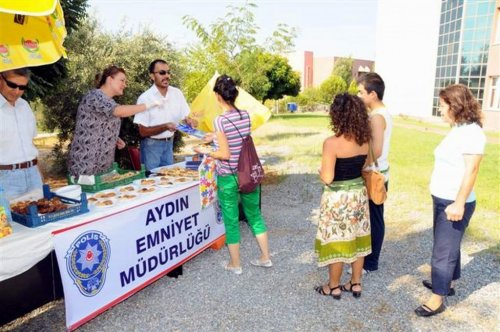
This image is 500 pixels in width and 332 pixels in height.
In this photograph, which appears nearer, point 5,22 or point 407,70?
point 5,22

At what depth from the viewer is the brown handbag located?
3115mm

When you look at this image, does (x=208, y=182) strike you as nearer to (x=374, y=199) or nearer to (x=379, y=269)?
(x=374, y=199)

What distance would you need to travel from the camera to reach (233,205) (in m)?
3.50

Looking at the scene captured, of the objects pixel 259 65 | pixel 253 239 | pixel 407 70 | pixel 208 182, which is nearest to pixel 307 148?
pixel 259 65

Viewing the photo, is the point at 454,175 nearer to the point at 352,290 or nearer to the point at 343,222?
the point at 343,222

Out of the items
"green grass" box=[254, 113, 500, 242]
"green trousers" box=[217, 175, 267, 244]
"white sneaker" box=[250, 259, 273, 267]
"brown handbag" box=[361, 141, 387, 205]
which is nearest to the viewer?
"brown handbag" box=[361, 141, 387, 205]

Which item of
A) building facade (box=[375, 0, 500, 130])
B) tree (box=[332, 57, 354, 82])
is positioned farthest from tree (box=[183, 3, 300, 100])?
tree (box=[332, 57, 354, 82])

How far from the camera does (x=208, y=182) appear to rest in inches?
140

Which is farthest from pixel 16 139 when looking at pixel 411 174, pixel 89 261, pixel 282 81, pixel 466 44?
pixel 282 81

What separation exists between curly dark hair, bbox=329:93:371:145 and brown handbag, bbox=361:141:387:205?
12.1 inches

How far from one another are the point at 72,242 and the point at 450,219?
2.78m

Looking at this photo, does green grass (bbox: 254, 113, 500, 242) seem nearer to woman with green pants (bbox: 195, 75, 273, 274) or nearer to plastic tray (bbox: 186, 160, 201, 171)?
woman with green pants (bbox: 195, 75, 273, 274)

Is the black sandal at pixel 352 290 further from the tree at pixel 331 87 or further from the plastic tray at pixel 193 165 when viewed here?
the tree at pixel 331 87

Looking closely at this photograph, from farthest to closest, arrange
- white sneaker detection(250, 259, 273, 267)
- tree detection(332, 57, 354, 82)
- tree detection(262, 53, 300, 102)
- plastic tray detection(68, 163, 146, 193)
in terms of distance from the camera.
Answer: tree detection(332, 57, 354, 82), tree detection(262, 53, 300, 102), white sneaker detection(250, 259, 273, 267), plastic tray detection(68, 163, 146, 193)
